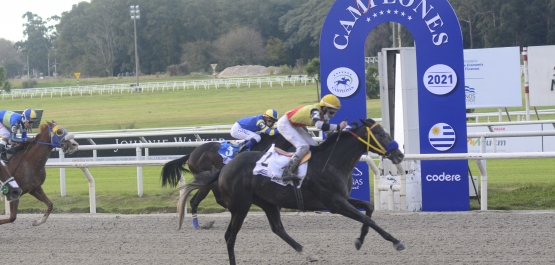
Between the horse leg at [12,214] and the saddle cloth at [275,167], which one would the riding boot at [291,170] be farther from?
the horse leg at [12,214]

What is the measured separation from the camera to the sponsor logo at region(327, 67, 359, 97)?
8.83 m

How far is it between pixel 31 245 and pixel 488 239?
447 centimetres

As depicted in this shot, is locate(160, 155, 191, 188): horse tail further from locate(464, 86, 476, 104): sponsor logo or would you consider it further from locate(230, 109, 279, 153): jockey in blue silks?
locate(464, 86, 476, 104): sponsor logo

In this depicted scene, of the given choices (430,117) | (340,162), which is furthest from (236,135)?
(340,162)

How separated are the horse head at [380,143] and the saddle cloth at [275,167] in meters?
0.56

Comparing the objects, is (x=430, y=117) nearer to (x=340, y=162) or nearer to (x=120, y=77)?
(x=340, y=162)

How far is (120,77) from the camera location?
184 feet

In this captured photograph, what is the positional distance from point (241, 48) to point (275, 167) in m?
48.8

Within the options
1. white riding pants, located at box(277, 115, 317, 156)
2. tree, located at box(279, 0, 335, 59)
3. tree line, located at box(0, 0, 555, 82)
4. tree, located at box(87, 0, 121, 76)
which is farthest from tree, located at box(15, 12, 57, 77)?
white riding pants, located at box(277, 115, 317, 156)

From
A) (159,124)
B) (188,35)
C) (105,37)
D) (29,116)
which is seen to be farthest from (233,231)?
(105,37)

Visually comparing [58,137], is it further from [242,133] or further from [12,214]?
[242,133]

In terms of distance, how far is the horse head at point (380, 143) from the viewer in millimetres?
6008

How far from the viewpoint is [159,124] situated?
2686 centimetres

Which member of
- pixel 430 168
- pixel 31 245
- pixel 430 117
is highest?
pixel 430 117
